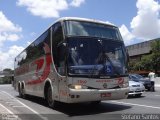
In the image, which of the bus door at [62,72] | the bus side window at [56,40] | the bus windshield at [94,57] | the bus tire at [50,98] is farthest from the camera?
the bus tire at [50,98]

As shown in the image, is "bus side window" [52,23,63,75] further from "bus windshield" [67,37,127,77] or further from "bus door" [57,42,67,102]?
"bus windshield" [67,37,127,77]

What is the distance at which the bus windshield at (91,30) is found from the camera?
14250 millimetres

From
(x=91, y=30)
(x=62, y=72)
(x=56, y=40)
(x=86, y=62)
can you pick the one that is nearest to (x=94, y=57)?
(x=86, y=62)

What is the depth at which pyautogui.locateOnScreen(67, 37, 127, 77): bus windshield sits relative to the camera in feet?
44.8

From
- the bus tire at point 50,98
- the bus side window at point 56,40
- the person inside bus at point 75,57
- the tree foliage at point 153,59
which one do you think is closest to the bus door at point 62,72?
the bus side window at point 56,40

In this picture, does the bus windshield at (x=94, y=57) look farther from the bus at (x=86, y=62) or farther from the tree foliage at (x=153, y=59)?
the tree foliage at (x=153, y=59)

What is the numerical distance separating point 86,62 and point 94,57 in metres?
0.43

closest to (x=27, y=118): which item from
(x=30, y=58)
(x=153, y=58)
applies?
(x=30, y=58)

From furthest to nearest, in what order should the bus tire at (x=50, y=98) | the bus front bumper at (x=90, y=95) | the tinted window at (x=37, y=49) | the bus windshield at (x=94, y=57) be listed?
the tinted window at (x=37, y=49) < the bus tire at (x=50, y=98) < the bus windshield at (x=94, y=57) < the bus front bumper at (x=90, y=95)

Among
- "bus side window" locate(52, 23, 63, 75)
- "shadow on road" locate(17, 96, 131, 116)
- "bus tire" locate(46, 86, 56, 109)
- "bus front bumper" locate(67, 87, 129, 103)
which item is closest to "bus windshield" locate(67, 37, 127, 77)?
"bus front bumper" locate(67, 87, 129, 103)

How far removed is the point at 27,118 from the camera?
1314 cm

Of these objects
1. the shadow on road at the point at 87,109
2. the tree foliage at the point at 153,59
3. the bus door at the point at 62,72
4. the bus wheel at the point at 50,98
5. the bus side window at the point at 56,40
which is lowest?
the shadow on road at the point at 87,109

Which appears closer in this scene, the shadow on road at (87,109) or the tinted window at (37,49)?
the shadow on road at (87,109)

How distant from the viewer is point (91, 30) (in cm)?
1464
